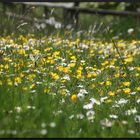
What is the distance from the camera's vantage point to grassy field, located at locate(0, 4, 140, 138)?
3.42 m

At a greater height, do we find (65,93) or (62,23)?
(62,23)

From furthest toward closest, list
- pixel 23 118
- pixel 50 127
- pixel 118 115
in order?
pixel 118 115 → pixel 23 118 → pixel 50 127

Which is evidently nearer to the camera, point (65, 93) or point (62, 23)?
point (65, 93)

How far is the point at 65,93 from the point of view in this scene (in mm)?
4484

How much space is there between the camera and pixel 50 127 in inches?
125

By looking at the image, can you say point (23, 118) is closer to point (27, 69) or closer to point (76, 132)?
point (76, 132)

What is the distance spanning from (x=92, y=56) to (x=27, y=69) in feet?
4.79

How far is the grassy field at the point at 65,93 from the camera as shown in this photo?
3.42m

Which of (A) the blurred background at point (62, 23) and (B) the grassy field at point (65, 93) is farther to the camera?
(A) the blurred background at point (62, 23)

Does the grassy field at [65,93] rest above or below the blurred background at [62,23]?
below

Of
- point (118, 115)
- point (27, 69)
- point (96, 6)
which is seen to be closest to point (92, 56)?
point (27, 69)

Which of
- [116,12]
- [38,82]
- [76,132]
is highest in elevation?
[116,12]

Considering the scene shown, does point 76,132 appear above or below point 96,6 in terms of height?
below

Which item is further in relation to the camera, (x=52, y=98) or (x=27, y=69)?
(x=27, y=69)
